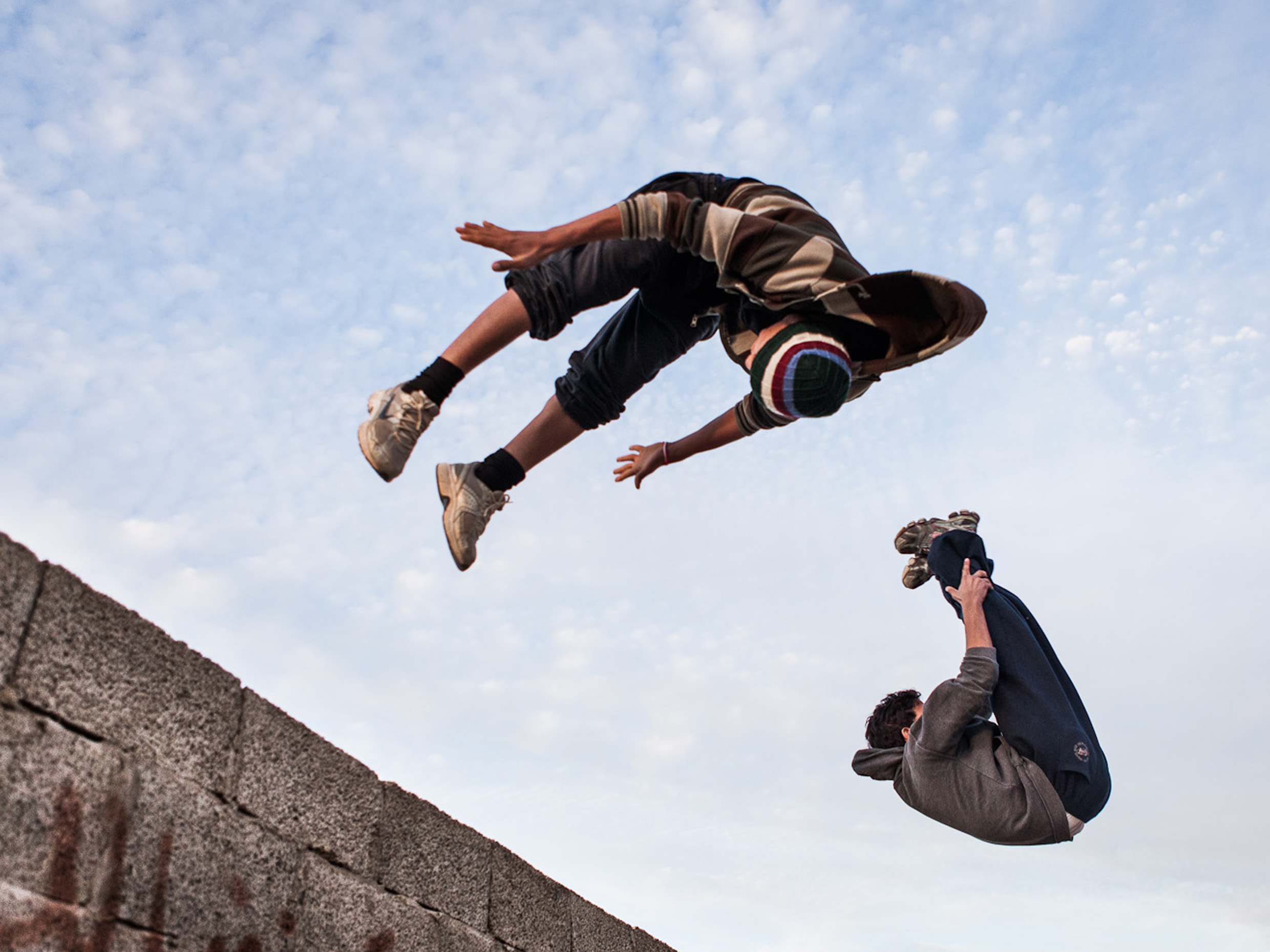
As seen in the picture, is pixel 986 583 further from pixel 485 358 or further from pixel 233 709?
pixel 233 709

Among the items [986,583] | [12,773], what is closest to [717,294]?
[986,583]

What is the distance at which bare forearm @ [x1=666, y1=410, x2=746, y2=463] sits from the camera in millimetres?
4203

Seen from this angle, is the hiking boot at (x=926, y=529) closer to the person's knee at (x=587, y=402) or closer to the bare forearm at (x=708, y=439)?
the bare forearm at (x=708, y=439)

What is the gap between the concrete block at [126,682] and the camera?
228 cm

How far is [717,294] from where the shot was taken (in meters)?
3.87

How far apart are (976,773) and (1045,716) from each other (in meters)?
0.37

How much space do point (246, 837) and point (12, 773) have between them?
0.69 m

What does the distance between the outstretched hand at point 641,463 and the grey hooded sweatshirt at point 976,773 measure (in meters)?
1.50

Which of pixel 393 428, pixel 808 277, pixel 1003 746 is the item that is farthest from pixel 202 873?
pixel 1003 746

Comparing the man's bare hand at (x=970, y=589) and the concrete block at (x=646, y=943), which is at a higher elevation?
the man's bare hand at (x=970, y=589)

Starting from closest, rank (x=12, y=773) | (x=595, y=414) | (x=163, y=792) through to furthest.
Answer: (x=12, y=773) → (x=163, y=792) → (x=595, y=414)

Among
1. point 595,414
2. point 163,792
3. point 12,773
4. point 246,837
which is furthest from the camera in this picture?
point 595,414

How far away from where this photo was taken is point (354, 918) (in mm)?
3016

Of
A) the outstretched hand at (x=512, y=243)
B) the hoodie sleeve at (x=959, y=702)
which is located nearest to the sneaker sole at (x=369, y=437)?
the outstretched hand at (x=512, y=243)
